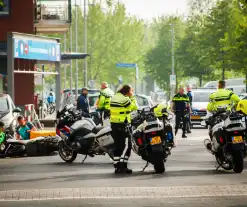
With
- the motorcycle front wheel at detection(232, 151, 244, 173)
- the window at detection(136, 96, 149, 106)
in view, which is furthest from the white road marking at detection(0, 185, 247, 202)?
the window at detection(136, 96, 149, 106)

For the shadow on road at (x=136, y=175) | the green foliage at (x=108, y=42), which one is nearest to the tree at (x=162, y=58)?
the green foliage at (x=108, y=42)

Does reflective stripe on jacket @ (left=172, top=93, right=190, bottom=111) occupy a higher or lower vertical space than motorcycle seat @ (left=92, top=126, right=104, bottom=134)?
lower

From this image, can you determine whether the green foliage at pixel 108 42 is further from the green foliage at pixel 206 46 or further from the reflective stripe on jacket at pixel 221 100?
the reflective stripe on jacket at pixel 221 100

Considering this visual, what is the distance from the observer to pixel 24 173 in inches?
692

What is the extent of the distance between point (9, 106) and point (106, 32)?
6585 centimetres

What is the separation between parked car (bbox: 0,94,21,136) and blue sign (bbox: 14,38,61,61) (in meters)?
7.44

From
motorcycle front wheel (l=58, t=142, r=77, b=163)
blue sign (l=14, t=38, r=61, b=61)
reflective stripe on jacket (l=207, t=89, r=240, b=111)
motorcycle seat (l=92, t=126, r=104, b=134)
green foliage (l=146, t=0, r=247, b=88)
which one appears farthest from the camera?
green foliage (l=146, t=0, r=247, b=88)

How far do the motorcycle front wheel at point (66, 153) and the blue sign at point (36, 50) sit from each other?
51.0ft

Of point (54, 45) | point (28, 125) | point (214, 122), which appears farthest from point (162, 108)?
point (54, 45)

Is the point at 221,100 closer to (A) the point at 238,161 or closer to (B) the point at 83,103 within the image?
(A) the point at 238,161

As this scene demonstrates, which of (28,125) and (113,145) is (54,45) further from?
(113,145)

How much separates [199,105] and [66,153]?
2192cm

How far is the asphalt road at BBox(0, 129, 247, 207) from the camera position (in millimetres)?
12555

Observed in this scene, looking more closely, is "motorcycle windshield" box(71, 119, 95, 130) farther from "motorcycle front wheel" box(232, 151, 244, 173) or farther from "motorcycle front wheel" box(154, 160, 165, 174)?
"motorcycle front wheel" box(232, 151, 244, 173)
